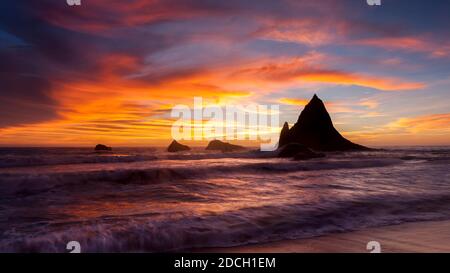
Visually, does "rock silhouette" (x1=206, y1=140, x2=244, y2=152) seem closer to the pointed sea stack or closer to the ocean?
the pointed sea stack

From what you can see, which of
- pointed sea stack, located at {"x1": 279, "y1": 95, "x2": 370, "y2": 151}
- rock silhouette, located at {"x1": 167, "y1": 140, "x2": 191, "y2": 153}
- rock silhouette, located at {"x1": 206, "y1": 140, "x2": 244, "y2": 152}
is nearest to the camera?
pointed sea stack, located at {"x1": 279, "y1": 95, "x2": 370, "y2": 151}

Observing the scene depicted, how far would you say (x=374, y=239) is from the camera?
543 cm

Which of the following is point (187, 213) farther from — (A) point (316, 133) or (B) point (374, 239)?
(A) point (316, 133)

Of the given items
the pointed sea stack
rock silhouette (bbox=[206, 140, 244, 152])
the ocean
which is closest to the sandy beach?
the ocean

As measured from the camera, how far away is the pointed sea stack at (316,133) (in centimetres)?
5316

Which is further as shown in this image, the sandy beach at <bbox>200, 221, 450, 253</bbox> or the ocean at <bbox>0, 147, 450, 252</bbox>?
the ocean at <bbox>0, 147, 450, 252</bbox>

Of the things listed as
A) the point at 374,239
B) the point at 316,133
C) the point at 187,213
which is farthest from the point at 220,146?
the point at 374,239

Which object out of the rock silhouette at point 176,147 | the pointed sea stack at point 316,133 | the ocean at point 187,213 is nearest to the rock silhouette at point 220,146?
the rock silhouette at point 176,147

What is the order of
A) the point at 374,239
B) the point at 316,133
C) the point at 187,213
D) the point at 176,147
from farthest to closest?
1. the point at 176,147
2. the point at 316,133
3. the point at 187,213
4. the point at 374,239

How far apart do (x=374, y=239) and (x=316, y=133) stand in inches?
2017

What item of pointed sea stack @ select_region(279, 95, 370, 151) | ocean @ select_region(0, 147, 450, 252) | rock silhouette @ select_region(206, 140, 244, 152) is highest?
pointed sea stack @ select_region(279, 95, 370, 151)

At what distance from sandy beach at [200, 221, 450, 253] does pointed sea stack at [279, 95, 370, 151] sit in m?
47.0

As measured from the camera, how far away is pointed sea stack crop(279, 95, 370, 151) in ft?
174

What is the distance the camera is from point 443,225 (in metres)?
6.36
